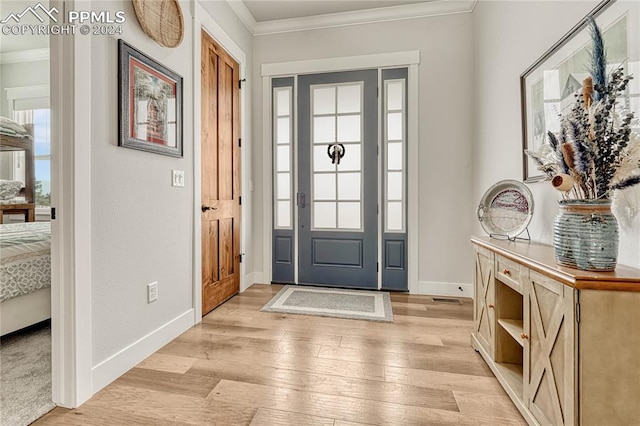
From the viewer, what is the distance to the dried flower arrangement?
41.3 inches

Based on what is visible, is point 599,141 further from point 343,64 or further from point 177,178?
point 343,64

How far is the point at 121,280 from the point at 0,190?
290cm

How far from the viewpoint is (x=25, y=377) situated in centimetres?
167

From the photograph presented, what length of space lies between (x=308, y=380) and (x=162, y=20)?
93.3 inches

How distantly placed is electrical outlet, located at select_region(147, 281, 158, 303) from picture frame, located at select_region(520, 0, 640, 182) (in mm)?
2300

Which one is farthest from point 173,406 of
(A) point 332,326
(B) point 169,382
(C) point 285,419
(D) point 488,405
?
(D) point 488,405

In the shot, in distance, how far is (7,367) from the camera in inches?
69.5

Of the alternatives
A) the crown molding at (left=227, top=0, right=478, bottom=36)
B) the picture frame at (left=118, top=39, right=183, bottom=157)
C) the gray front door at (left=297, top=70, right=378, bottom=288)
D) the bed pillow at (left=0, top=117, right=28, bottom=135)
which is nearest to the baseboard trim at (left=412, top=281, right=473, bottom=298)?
the gray front door at (left=297, top=70, right=378, bottom=288)

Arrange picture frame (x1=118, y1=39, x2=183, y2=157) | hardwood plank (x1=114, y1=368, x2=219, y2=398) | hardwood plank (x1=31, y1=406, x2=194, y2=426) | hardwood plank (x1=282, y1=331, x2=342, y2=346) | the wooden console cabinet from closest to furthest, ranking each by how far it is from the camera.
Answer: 1. the wooden console cabinet
2. hardwood plank (x1=31, y1=406, x2=194, y2=426)
3. hardwood plank (x1=114, y1=368, x2=219, y2=398)
4. picture frame (x1=118, y1=39, x2=183, y2=157)
5. hardwood plank (x1=282, y1=331, x2=342, y2=346)

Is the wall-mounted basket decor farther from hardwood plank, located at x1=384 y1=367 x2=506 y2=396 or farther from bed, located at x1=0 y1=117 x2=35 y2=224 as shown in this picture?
hardwood plank, located at x1=384 y1=367 x2=506 y2=396

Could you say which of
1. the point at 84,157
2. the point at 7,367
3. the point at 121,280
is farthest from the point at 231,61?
the point at 7,367

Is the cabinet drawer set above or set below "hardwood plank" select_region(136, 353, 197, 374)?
above

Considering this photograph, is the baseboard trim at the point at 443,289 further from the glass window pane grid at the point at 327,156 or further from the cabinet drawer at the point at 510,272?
the cabinet drawer at the point at 510,272

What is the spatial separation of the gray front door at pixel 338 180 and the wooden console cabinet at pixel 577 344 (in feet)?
6.33
